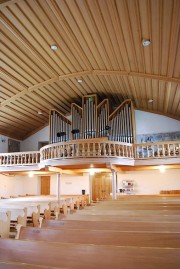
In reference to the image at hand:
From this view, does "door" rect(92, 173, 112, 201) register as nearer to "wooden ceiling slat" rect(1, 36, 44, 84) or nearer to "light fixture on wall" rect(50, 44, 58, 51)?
"wooden ceiling slat" rect(1, 36, 44, 84)

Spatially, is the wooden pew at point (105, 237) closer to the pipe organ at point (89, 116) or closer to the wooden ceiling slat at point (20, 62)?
the wooden ceiling slat at point (20, 62)

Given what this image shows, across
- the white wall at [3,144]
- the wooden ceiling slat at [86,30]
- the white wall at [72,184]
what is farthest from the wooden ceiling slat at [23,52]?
the white wall at [72,184]

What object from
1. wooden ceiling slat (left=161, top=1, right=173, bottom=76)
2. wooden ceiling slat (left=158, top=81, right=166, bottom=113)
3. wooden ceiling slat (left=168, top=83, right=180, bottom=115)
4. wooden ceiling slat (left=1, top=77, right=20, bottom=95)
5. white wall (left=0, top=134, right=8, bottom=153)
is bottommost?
white wall (left=0, top=134, right=8, bottom=153)

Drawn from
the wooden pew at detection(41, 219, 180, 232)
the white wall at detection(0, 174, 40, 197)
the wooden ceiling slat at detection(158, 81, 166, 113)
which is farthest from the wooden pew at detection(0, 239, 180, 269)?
the white wall at detection(0, 174, 40, 197)

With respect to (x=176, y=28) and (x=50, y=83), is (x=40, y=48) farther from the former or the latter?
(x=176, y=28)

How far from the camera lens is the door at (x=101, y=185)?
13625mm

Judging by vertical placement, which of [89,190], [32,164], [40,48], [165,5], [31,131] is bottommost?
[89,190]

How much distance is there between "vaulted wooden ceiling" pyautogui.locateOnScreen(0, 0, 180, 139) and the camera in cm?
551

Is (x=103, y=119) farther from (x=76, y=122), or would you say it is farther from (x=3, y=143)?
(x=3, y=143)

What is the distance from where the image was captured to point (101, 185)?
13969 mm

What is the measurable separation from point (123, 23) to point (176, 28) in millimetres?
1251

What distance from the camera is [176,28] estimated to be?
5.34 metres

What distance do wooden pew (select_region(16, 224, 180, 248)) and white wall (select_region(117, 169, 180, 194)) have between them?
998 cm

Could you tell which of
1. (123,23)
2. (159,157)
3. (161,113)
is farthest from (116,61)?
(161,113)
